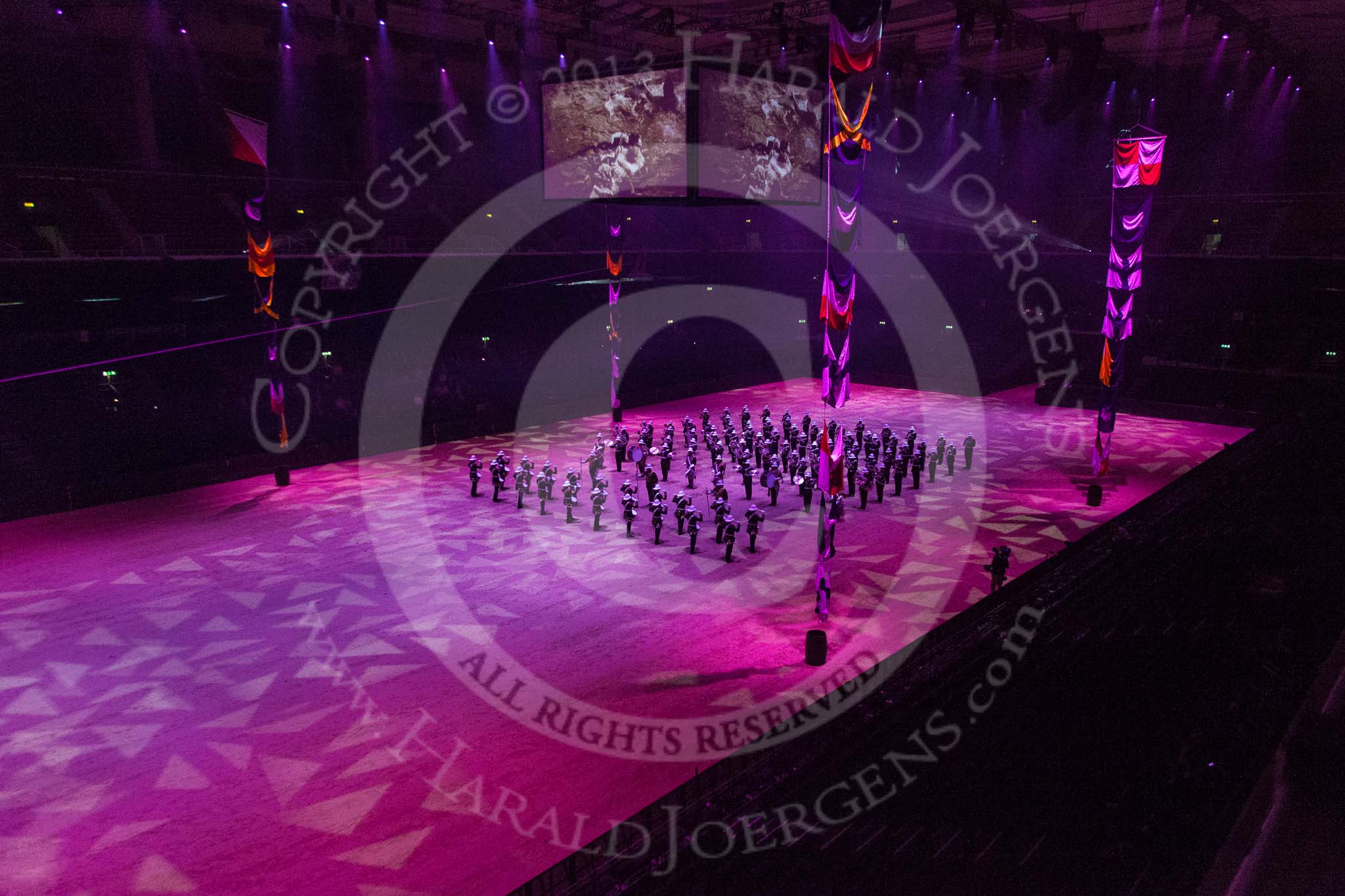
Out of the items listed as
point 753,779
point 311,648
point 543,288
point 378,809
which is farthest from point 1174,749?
point 543,288

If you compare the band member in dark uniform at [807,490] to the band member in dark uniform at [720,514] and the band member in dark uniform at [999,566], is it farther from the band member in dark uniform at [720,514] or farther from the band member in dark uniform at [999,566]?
the band member in dark uniform at [999,566]

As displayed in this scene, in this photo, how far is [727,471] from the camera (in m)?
18.4

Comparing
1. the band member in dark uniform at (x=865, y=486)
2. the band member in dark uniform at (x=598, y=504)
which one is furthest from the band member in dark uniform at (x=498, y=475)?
the band member in dark uniform at (x=865, y=486)

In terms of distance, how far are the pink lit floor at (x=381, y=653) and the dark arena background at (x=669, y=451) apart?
7 centimetres

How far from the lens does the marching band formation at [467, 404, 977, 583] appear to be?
13.8m

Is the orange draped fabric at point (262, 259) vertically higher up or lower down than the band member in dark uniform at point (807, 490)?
higher up

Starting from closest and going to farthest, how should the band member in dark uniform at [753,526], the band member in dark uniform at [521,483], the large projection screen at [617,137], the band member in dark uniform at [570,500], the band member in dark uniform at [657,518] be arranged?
the large projection screen at [617,137] → the band member in dark uniform at [753,526] → the band member in dark uniform at [657,518] → the band member in dark uniform at [570,500] → the band member in dark uniform at [521,483]

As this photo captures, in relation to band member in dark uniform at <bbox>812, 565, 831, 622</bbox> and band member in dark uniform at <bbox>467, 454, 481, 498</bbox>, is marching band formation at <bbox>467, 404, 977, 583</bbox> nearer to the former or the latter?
band member in dark uniform at <bbox>467, 454, 481, 498</bbox>

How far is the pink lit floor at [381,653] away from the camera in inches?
262

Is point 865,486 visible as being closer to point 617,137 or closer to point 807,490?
point 807,490

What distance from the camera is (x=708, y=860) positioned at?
515 cm

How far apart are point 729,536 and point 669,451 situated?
220 inches

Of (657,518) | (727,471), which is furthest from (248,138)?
(727,471)

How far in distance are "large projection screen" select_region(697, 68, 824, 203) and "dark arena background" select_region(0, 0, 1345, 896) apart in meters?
0.08
